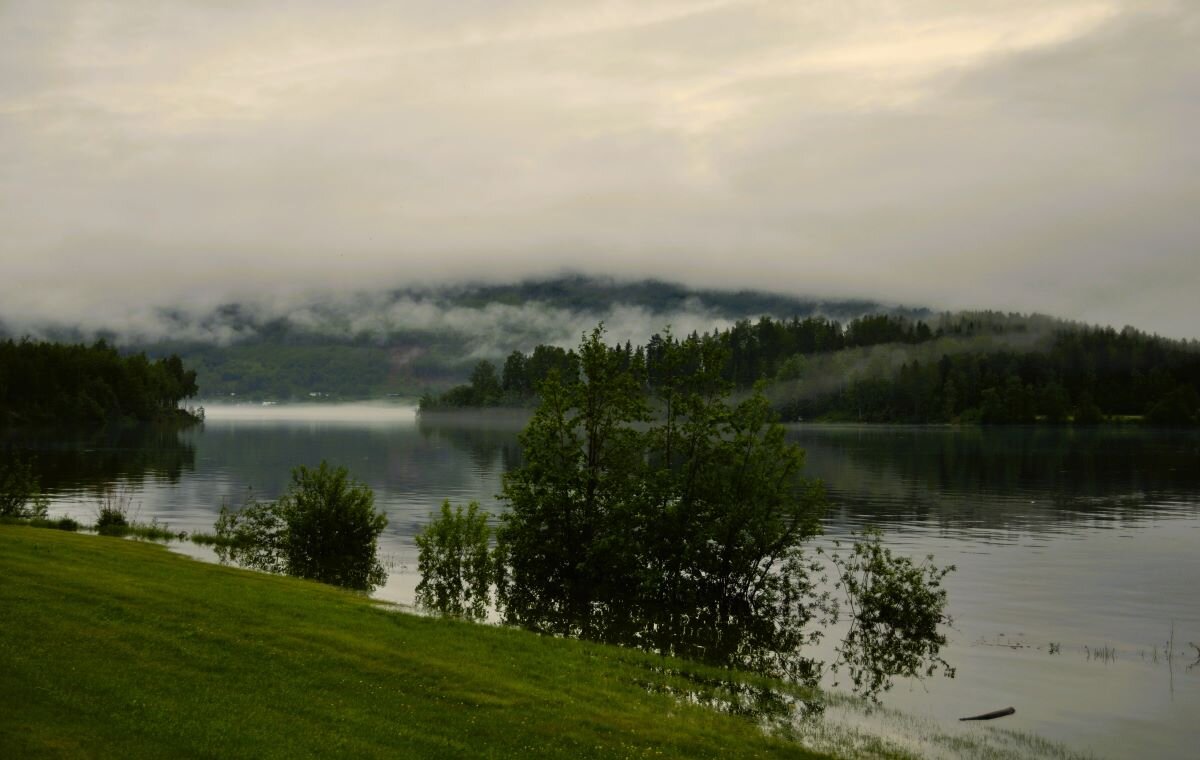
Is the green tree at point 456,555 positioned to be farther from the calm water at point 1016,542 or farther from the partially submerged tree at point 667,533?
the calm water at point 1016,542

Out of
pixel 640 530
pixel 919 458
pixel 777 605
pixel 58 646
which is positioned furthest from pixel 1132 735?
pixel 919 458

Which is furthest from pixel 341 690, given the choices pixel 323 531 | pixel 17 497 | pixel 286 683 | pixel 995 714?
pixel 17 497

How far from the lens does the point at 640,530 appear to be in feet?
191

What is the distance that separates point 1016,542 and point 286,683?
78.1 meters

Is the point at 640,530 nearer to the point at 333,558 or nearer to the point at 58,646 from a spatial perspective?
the point at 333,558

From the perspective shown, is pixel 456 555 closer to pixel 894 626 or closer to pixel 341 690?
pixel 894 626

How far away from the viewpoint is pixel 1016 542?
294 feet

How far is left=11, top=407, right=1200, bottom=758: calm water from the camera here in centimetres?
4156

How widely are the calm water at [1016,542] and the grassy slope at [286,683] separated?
14727 mm

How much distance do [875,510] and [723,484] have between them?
6021 cm

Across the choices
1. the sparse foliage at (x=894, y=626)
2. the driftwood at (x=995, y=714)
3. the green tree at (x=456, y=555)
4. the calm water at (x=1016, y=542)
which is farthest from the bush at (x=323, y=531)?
the driftwood at (x=995, y=714)

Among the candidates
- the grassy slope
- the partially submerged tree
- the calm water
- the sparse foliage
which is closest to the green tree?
the partially submerged tree

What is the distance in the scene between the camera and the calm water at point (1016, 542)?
136ft

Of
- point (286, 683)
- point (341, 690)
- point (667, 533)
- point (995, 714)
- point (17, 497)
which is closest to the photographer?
point (286, 683)
